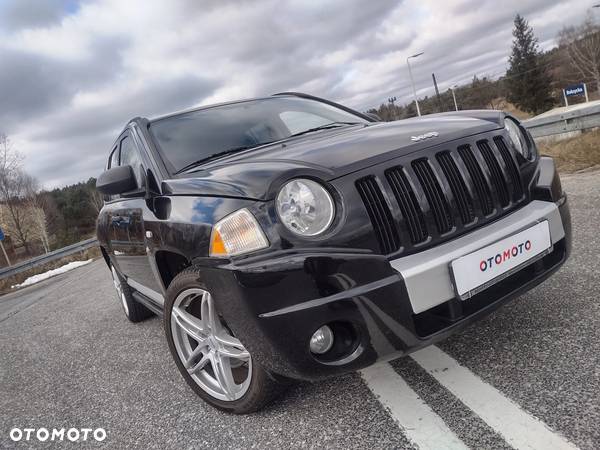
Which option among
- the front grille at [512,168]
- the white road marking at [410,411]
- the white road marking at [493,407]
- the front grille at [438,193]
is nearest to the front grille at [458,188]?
the front grille at [438,193]

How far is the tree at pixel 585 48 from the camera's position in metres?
48.6

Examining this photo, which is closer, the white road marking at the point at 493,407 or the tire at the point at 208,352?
the white road marking at the point at 493,407

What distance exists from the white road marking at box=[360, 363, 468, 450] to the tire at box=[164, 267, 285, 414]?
49 cm

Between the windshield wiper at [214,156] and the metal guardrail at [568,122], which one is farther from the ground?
the windshield wiper at [214,156]

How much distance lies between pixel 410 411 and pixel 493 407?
329 millimetres

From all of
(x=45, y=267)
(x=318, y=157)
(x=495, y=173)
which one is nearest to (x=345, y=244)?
(x=318, y=157)

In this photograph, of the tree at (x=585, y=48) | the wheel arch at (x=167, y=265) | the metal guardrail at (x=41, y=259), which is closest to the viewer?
the wheel arch at (x=167, y=265)

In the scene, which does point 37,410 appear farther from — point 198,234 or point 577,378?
point 577,378

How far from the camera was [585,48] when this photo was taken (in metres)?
49.8

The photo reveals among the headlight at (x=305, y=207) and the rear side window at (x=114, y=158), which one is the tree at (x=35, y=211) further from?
the headlight at (x=305, y=207)

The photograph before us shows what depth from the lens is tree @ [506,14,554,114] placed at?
185ft

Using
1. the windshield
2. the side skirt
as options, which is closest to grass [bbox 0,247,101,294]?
the side skirt

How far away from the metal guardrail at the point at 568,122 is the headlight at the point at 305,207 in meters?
7.40

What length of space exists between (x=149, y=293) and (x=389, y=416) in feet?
6.46
